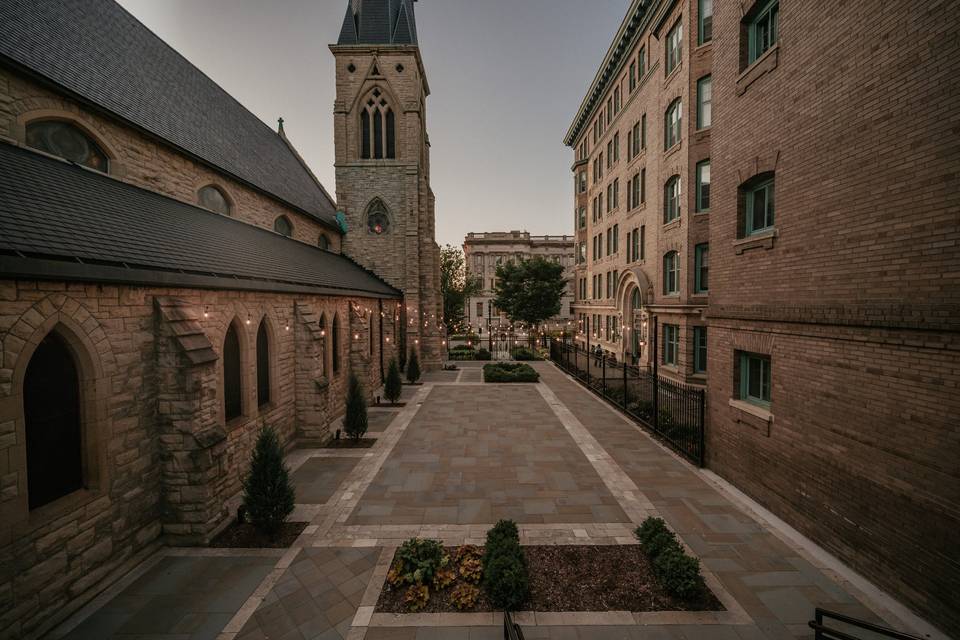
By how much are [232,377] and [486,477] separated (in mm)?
6684

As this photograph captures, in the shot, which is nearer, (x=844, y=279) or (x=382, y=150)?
(x=844, y=279)

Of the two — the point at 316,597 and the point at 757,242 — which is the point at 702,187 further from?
the point at 316,597

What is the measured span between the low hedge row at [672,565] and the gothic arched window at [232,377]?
9128 mm

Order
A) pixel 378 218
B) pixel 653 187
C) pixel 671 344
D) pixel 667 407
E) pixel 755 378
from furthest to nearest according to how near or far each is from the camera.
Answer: pixel 378 218 < pixel 653 187 < pixel 671 344 < pixel 667 407 < pixel 755 378

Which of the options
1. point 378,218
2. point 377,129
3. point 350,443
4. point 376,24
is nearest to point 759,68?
point 350,443

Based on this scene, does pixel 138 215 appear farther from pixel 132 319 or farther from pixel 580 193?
pixel 580 193

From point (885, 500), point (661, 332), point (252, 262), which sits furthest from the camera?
point (661, 332)

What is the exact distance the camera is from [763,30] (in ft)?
24.5

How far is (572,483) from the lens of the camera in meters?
8.32

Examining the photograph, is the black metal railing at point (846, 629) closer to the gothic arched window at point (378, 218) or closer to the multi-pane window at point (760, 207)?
the multi-pane window at point (760, 207)

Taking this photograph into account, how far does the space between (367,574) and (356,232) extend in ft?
67.9

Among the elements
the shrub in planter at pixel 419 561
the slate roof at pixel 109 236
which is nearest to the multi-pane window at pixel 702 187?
the slate roof at pixel 109 236

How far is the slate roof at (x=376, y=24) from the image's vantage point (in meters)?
23.3

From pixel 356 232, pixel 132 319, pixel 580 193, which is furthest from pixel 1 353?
pixel 580 193
